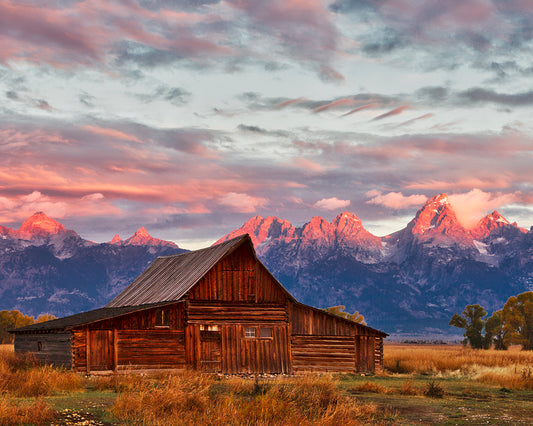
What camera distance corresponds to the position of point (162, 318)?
3916cm

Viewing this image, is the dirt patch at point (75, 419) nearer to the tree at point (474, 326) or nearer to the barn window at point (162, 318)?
the barn window at point (162, 318)

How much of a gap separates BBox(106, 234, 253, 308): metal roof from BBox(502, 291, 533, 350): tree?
4500 centimetres

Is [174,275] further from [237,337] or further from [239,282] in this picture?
[237,337]

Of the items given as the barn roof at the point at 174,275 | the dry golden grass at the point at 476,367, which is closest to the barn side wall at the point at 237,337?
the barn roof at the point at 174,275

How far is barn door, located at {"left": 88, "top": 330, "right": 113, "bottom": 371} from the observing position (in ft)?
120

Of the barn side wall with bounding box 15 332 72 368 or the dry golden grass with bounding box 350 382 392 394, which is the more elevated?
the barn side wall with bounding box 15 332 72 368

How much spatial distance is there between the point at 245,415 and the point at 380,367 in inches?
1161

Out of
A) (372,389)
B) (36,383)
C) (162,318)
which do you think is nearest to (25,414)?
(36,383)

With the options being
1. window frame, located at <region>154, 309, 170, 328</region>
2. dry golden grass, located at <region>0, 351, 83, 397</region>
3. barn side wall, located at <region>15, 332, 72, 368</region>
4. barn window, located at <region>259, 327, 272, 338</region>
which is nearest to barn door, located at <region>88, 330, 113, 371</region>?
barn side wall, located at <region>15, 332, 72, 368</region>

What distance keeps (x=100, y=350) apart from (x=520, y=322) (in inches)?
2283

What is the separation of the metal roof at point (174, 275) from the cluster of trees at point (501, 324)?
39.3m

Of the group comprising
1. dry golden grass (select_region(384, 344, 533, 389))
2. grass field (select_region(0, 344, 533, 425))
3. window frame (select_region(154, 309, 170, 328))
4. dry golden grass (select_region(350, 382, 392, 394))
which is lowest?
dry golden grass (select_region(384, 344, 533, 389))

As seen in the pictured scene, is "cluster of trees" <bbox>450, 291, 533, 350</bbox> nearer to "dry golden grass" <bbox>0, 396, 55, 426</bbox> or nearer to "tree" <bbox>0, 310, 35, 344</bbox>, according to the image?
"tree" <bbox>0, 310, 35, 344</bbox>

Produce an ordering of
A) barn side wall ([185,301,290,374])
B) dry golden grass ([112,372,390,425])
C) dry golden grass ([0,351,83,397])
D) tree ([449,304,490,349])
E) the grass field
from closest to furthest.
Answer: dry golden grass ([112,372,390,425]) → the grass field → dry golden grass ([0,351,83,397]) → barn side wall ([185,301,290,374]) → tree ([449,304,490,349])
